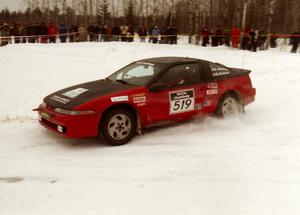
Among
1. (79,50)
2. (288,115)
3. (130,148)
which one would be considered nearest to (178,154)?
(130,148)

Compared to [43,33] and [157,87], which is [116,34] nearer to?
[43,33]

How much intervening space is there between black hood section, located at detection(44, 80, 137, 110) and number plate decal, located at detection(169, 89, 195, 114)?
77 centimetres

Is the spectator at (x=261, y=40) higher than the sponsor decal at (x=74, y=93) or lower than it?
higher

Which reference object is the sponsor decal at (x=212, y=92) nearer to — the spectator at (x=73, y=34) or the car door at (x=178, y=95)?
the car door at (x=178, y=95)

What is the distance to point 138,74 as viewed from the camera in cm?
675

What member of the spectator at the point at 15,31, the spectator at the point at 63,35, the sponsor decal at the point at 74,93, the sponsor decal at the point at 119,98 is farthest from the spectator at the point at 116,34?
the sponsor decal at the point at 119,98

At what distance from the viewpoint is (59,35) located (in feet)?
75.3

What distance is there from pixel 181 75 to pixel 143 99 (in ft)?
3.30

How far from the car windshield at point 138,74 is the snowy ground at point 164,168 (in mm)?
1018

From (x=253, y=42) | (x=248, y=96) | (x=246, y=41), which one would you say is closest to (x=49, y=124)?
(x=248, y=96)

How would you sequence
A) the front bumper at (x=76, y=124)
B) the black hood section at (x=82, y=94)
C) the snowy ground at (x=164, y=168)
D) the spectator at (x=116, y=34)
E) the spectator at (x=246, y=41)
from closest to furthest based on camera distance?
the snowy ground at (x=164, y=168) → the front bumper at (x=76, y=124) → the black hood section at (x=82, y=94) → the spectator at (x=246, y=41) → the spectator at (x=116, y=34)

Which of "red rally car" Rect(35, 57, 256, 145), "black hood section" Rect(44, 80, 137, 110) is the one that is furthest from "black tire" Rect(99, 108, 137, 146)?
"black hood section" Rect(44, 80, 137, 110)

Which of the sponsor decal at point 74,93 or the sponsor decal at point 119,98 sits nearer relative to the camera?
the sponsor decal at point 119,98

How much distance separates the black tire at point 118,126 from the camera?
5.79 m
